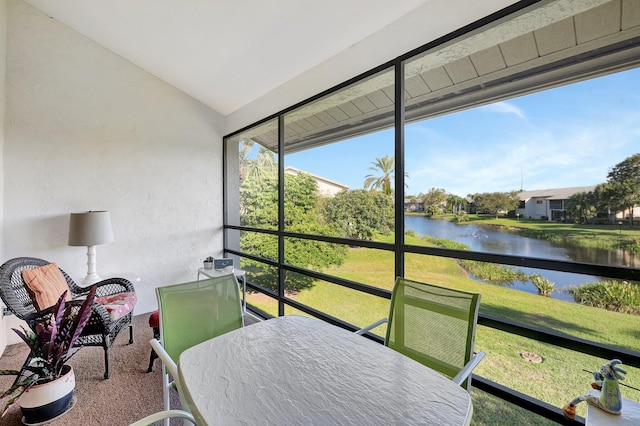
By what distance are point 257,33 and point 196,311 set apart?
2337mm

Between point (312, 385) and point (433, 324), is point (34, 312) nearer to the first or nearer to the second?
point (312, 385)

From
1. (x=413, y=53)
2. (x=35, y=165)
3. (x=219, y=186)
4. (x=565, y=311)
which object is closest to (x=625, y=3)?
(x=413, y=53)

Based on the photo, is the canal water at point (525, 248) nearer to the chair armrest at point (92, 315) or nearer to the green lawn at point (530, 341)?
the green lawn at point (530, 341)

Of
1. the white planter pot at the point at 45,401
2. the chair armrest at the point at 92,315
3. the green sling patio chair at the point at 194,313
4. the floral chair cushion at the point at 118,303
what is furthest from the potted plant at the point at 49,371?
the green sling patio chair at the point at 194,313

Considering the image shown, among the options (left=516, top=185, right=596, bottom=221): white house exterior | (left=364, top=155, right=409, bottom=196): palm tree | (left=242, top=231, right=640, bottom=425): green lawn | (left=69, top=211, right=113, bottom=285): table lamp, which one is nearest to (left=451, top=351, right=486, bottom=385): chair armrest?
(left=242, top=231, right=640, bottom=425): green lawn

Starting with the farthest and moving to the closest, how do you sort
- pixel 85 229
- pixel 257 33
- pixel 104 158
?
pixel 104 158 < pixel 85 229 < pixel 257 33

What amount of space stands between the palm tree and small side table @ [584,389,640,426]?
1.75 m

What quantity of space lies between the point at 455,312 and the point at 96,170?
13.4 feet

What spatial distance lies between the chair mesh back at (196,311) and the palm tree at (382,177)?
1.58 metres

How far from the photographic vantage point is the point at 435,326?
1.48 m

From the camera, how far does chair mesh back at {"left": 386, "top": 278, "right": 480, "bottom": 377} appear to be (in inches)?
54.5

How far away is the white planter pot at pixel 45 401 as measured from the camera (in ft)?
5.77

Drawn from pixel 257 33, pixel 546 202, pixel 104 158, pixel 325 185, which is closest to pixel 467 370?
pixel 546 202

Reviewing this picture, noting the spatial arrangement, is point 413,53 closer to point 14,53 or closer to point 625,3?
point 625,3
